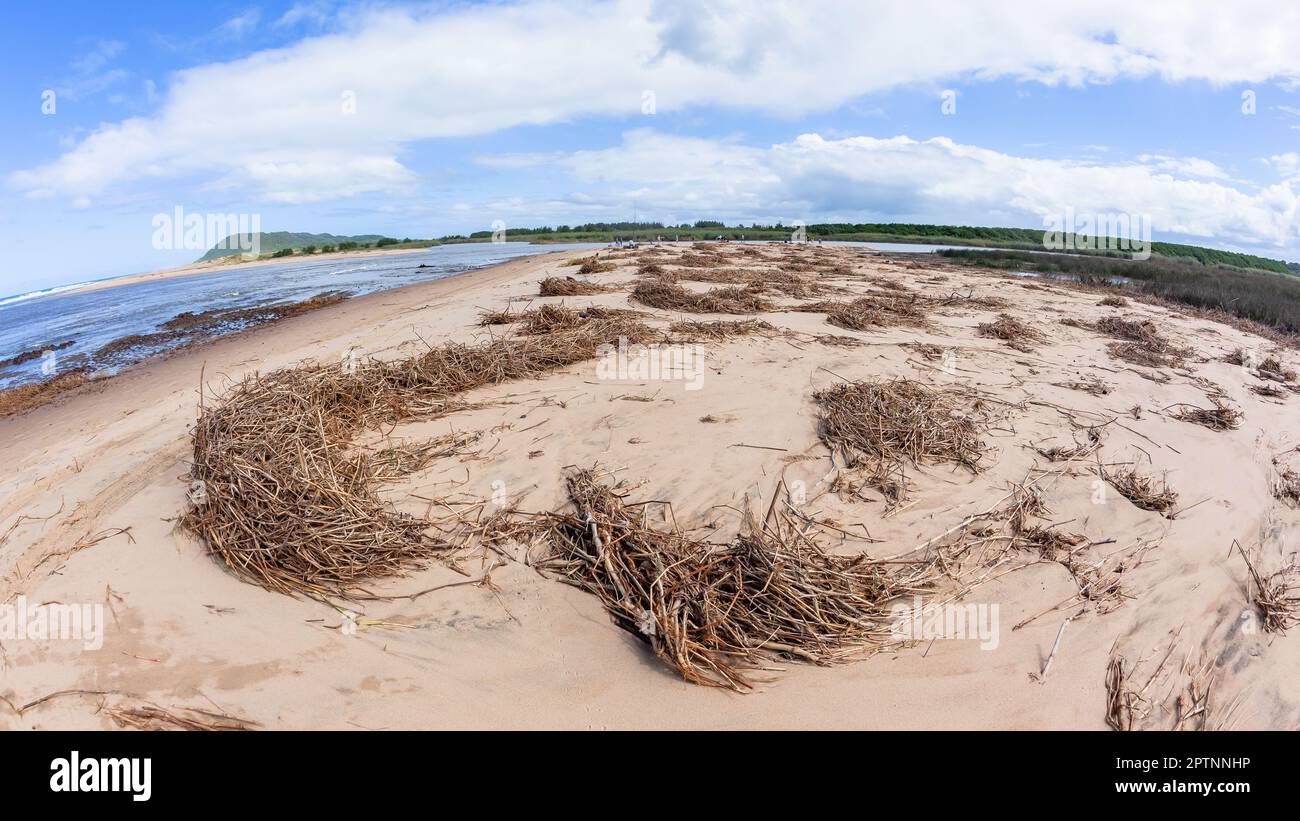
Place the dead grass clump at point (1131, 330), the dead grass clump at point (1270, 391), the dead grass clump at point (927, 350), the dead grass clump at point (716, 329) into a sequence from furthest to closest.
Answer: the dead grass clump at point (1131, 330) < the dead grass clump at point (716, 329) < the dead grass clump at point (927, 350) < the dead grass clump at point (1270, 391)

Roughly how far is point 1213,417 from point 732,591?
604 cm

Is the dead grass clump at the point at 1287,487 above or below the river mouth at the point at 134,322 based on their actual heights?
below

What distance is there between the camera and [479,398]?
240 inches

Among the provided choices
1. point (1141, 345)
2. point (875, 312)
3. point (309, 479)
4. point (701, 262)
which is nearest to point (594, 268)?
point (701, 262)

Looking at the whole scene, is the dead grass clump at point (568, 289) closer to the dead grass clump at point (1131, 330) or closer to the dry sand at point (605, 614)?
the dry sand at point (605, 614)

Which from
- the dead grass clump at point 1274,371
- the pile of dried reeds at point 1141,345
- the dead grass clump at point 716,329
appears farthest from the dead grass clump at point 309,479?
the dead grass clump at point 1274,371

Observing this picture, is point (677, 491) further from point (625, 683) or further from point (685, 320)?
point (685, 320)

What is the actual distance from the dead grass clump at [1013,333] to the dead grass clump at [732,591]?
22.3 feet

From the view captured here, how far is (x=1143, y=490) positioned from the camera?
4246mm

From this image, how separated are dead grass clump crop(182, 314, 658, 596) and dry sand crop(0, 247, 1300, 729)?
6.5 inches

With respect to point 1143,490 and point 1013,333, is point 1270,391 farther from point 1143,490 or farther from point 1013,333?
point 1143,490

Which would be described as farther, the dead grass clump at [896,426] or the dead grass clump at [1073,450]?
the dead grass clump at [1073,450]

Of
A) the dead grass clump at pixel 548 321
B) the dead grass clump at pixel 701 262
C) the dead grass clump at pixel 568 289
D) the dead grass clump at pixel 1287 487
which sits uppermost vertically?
the dead grass clump at pixel 701 262

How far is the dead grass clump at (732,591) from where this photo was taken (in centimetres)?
286
